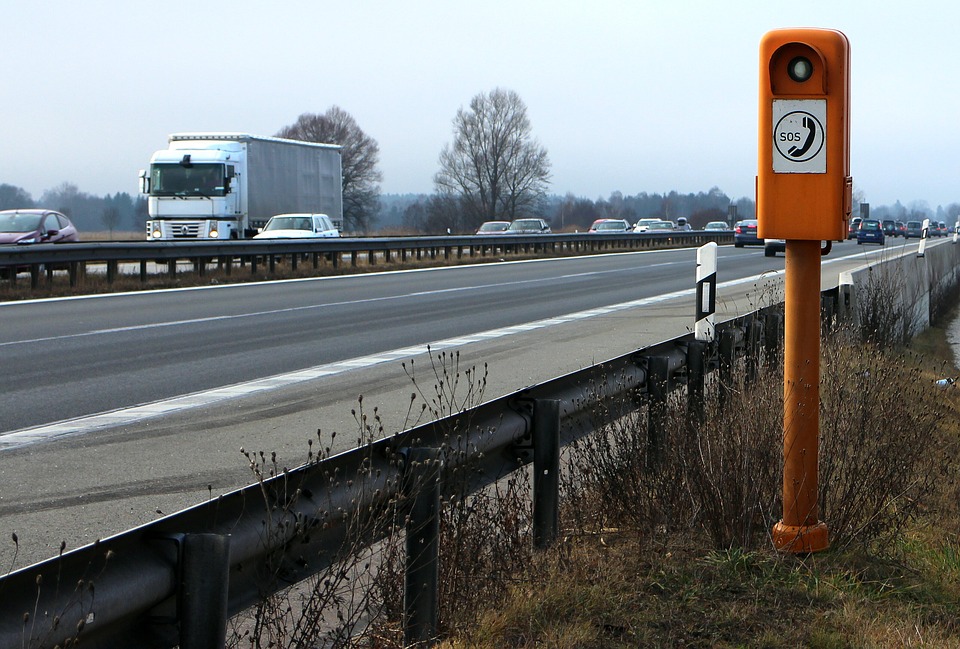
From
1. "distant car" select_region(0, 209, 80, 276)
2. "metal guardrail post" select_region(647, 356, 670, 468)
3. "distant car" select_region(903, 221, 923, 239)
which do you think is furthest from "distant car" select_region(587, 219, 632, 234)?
"metal guardrail post" select_region(647, 356, 670, 468)

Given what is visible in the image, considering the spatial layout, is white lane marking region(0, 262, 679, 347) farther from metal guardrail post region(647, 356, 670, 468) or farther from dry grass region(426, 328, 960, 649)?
dry grass region(426, 328, 960, 649)

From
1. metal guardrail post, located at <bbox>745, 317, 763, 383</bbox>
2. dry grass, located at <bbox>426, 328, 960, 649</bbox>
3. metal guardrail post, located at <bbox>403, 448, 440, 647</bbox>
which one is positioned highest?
metal guardrail post, located at <bbox>745, 317, 763, 383</bbox>

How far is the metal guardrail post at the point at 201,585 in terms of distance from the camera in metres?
2.52

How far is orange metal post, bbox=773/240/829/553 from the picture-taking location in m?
4.69

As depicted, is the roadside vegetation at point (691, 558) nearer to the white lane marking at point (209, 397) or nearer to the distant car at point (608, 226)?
the white lane marking at point (209, 397)

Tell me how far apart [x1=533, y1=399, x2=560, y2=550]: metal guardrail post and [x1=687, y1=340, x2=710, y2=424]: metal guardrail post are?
1610 mm

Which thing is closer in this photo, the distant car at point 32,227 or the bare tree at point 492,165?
the distant car at point 32,227

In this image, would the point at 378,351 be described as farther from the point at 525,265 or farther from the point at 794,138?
the point at 525,265

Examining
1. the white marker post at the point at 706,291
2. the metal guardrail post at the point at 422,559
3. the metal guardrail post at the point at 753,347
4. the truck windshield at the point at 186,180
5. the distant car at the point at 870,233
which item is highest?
the truck windshield at the point at 186,180

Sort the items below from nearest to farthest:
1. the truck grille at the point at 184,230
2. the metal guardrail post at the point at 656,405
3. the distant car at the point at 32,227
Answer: the metal guardrail post at the point at 656,405
the distant car at the point at 32,227
the truck grille at the point at 184,230

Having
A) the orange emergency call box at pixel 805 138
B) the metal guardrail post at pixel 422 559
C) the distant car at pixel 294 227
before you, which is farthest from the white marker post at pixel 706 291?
the distant car at pixel 294 227

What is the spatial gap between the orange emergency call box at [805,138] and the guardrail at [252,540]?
1.17m

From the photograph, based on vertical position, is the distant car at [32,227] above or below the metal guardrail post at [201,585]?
above

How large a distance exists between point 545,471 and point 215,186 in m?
30.5
